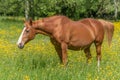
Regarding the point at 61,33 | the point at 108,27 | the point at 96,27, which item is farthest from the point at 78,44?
the point at 108,27

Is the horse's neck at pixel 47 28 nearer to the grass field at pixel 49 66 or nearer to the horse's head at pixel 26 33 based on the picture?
the horse's head at pixel 26 33

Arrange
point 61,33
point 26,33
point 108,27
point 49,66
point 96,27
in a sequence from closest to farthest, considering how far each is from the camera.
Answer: point 49,66
point 26,33
point 61,33
point 96,27
point 108,27

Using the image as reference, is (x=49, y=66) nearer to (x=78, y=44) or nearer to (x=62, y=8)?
(x=78, y=44)

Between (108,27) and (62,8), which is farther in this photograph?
(62,8)

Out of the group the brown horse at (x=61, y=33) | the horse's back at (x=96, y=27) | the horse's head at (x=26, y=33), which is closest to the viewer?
the horse's head at (x=26, y=33)

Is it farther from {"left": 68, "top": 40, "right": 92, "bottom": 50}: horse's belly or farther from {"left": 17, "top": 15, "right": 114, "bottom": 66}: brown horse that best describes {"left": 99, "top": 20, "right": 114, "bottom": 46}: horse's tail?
{"left": 68, "top": 40, "right": 92, "bottom": 50}: horse's belly

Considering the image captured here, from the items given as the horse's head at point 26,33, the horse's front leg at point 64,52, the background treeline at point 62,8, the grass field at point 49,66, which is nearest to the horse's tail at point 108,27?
the grass field at point 49,66

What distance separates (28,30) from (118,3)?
33376 millimetres

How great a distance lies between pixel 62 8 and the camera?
44938mm

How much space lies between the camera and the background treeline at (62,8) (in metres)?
36.2

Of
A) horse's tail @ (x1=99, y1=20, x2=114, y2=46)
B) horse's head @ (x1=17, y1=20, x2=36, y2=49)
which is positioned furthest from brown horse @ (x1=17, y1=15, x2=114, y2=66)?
horse's tail @ (x1=99, y1=20, x2=114, y2=46)

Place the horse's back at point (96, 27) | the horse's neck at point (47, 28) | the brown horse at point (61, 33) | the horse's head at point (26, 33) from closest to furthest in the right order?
the horse's head at point (26, 33), the brown horse at point (61, 33), the horse's neck at point (47, 28), the horse's back at point (96, 27)

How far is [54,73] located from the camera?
10.0 metres

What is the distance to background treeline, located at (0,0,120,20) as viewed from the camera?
36237 millimetres
